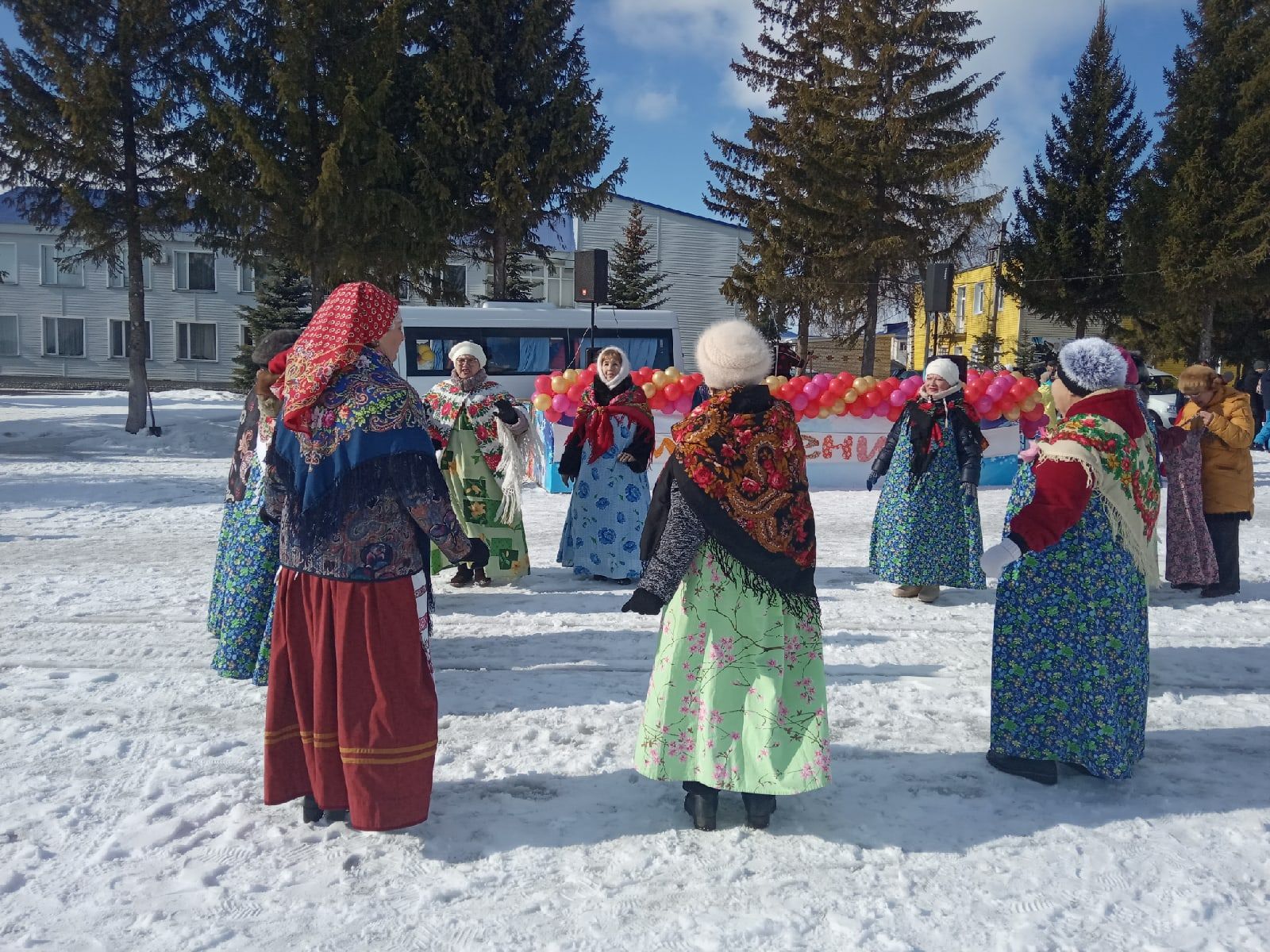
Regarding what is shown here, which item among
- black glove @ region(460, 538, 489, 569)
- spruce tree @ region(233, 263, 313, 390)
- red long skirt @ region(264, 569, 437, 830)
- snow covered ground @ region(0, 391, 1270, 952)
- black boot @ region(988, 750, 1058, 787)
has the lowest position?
snow covered ground @ region(0, 391, 1270, 952)

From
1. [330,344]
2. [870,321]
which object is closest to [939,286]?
[870,321]

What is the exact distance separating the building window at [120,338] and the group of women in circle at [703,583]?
34.5 m

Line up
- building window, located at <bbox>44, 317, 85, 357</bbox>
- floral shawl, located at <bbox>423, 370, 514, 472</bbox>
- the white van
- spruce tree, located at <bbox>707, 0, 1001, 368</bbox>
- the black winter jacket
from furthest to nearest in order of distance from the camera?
building window, located at <bbox>44, 317, 85, 357</bbox> → spruce tree, located at <bbox>707, 0, 1001, 368</bbox> → the white van → floral shawl, located at <bbox>423, 370, 514, 472</bbox> → the black winter jacket

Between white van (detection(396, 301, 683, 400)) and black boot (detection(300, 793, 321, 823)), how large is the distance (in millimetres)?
13080

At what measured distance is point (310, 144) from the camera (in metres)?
17.6

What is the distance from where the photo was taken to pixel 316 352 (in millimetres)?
2994

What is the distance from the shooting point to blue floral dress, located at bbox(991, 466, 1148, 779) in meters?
3.45

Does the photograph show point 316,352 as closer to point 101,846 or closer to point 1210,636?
point 101,846

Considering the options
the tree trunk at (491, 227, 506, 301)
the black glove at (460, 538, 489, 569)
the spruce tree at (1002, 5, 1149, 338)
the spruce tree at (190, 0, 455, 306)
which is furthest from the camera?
the spruce tree at (1002, 5, 1149, 338)

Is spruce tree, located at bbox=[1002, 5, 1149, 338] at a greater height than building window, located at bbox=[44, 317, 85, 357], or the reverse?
spruce tree, located at bbox=[1002, 5, 1149, 338]

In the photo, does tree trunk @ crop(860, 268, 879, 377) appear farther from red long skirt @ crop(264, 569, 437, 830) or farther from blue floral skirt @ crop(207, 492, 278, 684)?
red long skirt @ crop(264, 569, 437, 830)

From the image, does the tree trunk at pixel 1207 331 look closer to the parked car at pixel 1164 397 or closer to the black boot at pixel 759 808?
the parked car at pixel 1164 397

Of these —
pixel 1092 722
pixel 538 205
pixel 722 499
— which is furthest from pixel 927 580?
pixel 538 205

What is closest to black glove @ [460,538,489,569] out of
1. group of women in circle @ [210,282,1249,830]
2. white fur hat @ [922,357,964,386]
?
→ group of women in circle @ [210,282,1249,830]
